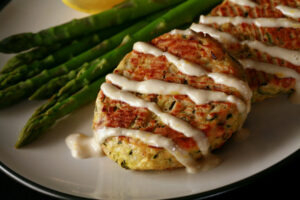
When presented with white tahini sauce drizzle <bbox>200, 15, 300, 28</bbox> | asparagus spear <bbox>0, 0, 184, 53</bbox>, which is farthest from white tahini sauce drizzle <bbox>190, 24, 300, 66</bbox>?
asparagus spear <bbox>0, 0, 184, 53</bbox>

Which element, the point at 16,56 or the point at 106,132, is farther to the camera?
the point at 16,56

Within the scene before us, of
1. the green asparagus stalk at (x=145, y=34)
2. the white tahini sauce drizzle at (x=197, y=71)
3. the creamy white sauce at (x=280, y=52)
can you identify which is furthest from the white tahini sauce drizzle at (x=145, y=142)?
the creamy white sauce at (x=280, y=52)

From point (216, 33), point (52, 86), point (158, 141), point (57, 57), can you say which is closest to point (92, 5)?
point (57, 57)

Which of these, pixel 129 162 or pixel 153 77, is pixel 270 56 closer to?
pixel 153 77

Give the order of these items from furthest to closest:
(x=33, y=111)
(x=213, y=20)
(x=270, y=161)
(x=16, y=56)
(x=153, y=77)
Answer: (x=16, y=56), (x=33, y=111), (x=213, y=20), (x=153, y=77), (x=270, y=161)

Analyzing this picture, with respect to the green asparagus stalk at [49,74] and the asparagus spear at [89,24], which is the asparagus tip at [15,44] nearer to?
the asparagus spear at [89,24]

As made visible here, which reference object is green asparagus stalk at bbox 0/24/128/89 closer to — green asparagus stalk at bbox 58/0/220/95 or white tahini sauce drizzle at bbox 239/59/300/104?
green asparagus stalk at bbox 58/0/220/95

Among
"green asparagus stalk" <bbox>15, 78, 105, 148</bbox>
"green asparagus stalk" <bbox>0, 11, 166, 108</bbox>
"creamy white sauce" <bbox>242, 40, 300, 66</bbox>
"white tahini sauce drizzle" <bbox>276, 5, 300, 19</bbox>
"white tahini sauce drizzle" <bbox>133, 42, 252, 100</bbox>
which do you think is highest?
"white tahini sauce drizzle" <bbox>276, 5, 300, 19</bbox>

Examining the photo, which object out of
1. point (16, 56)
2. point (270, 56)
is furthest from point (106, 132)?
point (16, 56)
